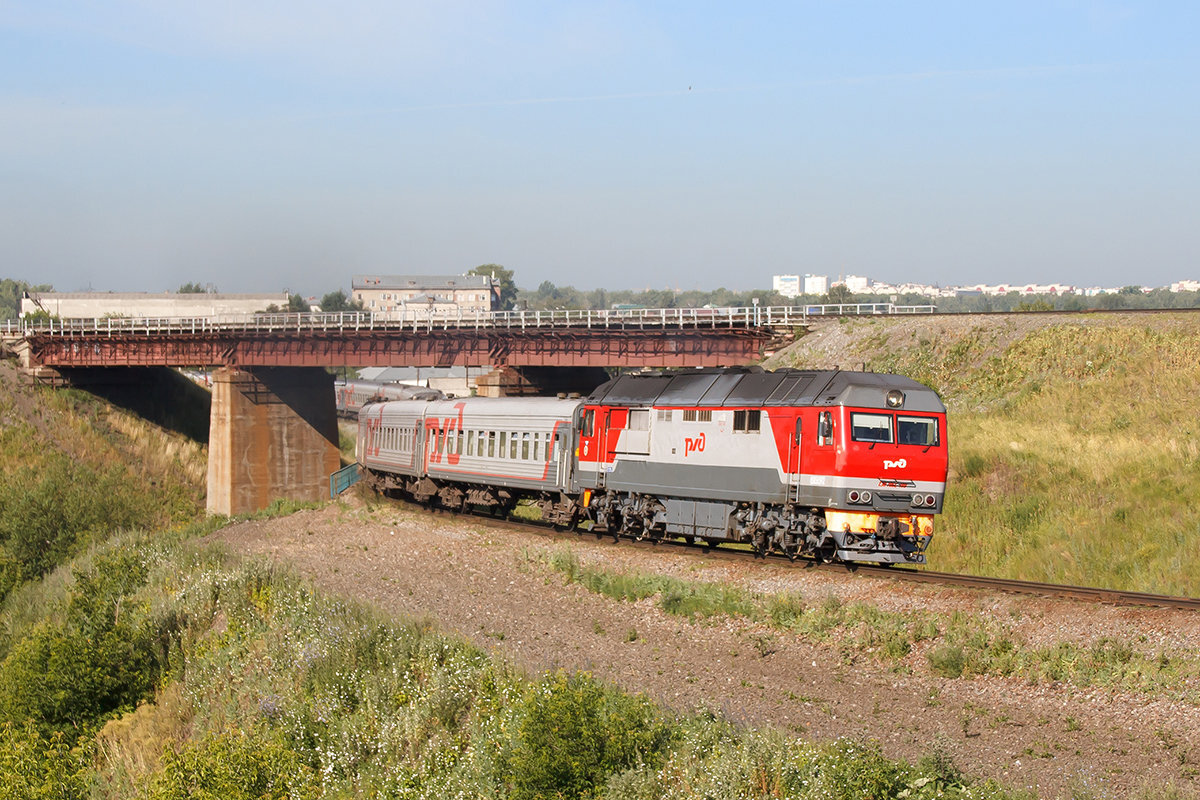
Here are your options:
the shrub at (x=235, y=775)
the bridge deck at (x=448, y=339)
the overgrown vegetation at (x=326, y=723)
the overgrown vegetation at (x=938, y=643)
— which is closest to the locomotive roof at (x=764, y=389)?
the overgrown vegetation at (x=938, y=643)

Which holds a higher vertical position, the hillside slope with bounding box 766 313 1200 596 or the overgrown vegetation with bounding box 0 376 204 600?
the hillside slope with bounding box 766 313 1200 596

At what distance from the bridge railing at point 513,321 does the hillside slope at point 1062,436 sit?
11.2 ft

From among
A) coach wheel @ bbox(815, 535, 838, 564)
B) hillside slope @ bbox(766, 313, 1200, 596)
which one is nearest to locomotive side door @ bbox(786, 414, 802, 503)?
coach wheel @ bbox(815, 535, 838, 564)

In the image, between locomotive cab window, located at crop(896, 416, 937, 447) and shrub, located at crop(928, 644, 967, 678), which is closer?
shrub, located at crop(928, 644, 967, 678)

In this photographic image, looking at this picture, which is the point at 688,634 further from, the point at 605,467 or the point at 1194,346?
the point at 1194,346

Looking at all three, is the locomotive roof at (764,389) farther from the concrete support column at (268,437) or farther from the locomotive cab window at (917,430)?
the concrete support column at (268,437)

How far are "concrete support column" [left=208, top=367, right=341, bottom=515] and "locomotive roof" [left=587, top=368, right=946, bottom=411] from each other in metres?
45.4

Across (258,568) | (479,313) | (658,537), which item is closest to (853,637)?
(658,537)

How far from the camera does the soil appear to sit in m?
11.8

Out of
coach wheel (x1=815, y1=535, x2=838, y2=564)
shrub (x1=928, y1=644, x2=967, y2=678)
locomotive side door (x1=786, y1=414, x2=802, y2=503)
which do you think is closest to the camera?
shrub (x1=928, y1=644, x2=967, y2=678)

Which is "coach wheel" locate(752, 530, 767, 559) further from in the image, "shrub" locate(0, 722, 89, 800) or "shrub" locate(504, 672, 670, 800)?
"shrub" locate(0, 722, 89, 800)

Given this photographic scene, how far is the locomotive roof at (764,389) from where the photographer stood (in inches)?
833

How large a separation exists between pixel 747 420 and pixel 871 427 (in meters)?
3.08

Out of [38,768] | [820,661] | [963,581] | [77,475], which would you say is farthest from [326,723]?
[77,475]
